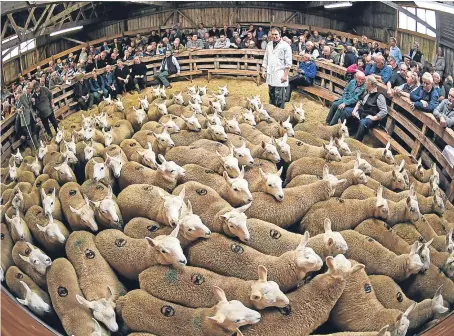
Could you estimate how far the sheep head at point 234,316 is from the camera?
8.18ft

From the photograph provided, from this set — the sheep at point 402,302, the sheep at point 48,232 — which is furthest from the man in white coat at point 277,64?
the sheep at point 48,232

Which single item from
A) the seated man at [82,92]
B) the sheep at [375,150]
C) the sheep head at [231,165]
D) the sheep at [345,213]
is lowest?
Answer: the sheep at [345,213]

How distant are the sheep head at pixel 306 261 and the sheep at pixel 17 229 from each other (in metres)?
1.50

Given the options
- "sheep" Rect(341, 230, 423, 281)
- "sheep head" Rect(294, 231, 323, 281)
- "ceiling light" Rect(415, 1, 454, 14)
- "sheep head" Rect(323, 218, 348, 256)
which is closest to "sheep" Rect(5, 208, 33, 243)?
"sheep head" Rect(294, 231, 323, 281)

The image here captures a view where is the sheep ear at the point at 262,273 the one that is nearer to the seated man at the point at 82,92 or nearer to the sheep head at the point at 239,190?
the sheep head at the point at 239,190

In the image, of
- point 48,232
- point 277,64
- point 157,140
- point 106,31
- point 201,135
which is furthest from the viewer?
point 201,135

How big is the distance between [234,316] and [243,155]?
128cm

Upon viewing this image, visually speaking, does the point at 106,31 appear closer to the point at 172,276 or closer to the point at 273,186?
the point at 273,186

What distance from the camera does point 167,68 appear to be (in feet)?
11.2

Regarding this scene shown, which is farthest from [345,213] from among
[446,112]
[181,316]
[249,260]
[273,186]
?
[181,316]

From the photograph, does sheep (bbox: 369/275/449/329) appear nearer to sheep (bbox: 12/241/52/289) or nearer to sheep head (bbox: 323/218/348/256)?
sheep head (bbox: 323/218/348/256)

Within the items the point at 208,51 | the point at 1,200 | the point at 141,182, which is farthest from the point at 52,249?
the point at 208,51

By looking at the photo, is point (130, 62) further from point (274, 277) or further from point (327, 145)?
point (274, 277)

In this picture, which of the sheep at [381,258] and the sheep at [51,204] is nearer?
the sheep at [381,258]
